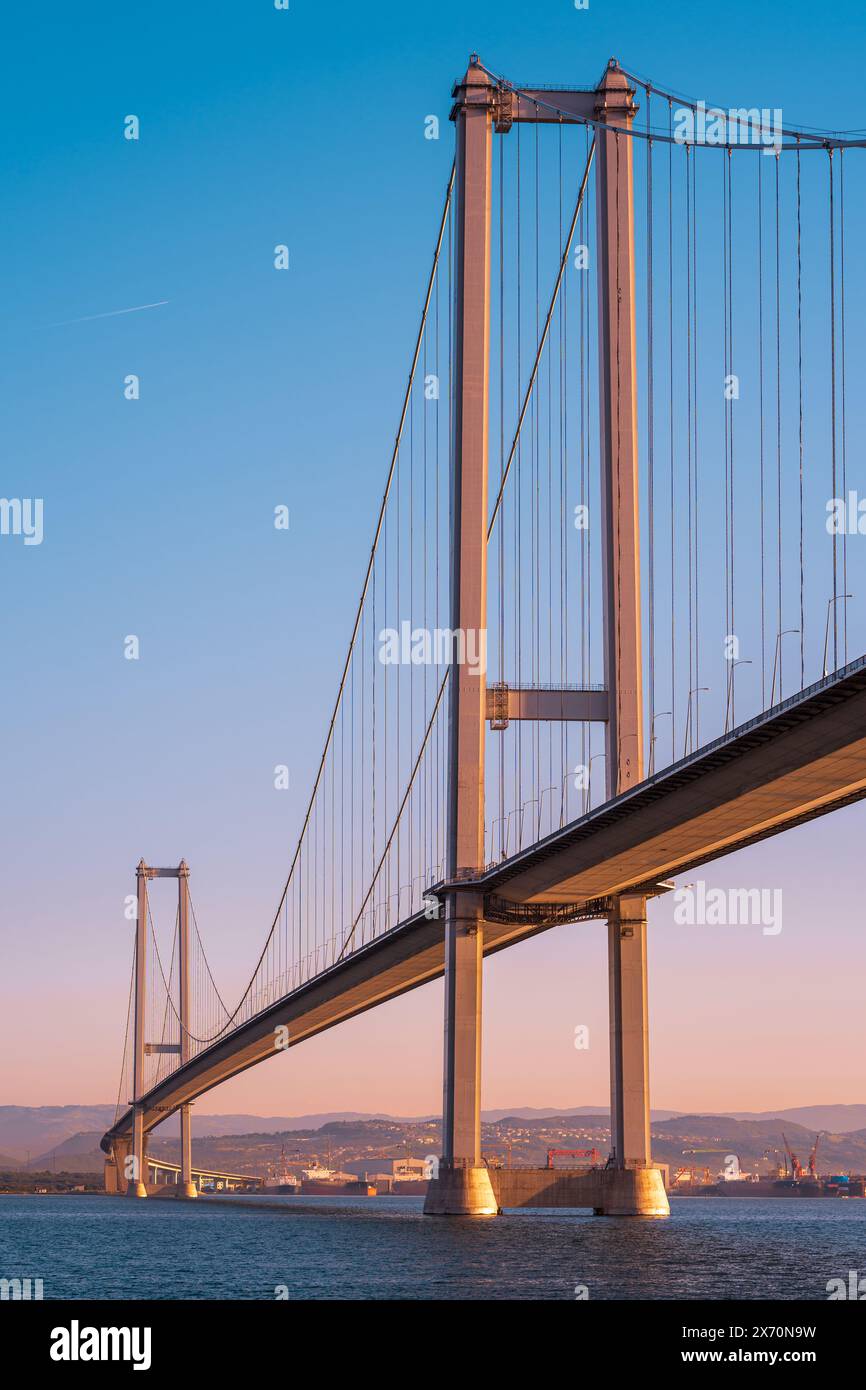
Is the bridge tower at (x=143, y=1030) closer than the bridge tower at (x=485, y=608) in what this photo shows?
No

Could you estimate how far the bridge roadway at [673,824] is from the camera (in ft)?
124

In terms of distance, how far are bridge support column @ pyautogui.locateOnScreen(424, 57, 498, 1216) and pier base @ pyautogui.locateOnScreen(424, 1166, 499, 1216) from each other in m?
0.03

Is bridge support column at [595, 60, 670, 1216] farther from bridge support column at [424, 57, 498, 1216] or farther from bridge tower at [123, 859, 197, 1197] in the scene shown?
bridge tower at [123, 859, 197, 1197]

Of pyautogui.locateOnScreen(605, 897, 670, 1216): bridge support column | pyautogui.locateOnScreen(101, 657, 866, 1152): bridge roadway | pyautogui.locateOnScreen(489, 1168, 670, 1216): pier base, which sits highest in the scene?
pyautogui.locateOnScreen(101, 657, 866, 1152): bridge roadway

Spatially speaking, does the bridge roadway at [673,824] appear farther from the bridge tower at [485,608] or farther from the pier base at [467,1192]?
the pier base at [467,1192]

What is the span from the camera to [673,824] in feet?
151

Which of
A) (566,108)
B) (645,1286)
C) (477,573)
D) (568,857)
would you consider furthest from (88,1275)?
(566,108)

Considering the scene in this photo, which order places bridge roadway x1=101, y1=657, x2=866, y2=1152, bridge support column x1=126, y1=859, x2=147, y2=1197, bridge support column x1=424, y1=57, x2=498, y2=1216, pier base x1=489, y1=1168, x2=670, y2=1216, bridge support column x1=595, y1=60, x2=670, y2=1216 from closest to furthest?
1. bridge roadway x1=101, y1=657, x2=866, y2=1152
2. bridge support column x1=424, y1=57, x2=498, y2=1216
3. bridge support column x1=595, y1=60, x2=670, y2=1216
4. pier base x1=489, y1=1168, x2=670, y2=1216
5. bridge support column x1=126, y1=859, x2=147, y2=1197

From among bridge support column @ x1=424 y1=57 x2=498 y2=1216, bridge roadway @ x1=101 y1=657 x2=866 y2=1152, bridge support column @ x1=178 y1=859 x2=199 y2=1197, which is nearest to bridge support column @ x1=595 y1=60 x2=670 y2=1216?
bridge roadway @ x1=101 y1=657 x2=866 y2=1152

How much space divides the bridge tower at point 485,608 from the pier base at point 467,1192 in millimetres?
37

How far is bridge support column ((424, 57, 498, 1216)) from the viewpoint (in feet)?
179

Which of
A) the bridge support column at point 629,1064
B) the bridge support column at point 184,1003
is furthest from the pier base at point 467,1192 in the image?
the bridge support column at point 184,1003

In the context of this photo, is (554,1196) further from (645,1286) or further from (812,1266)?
(645,1286)
